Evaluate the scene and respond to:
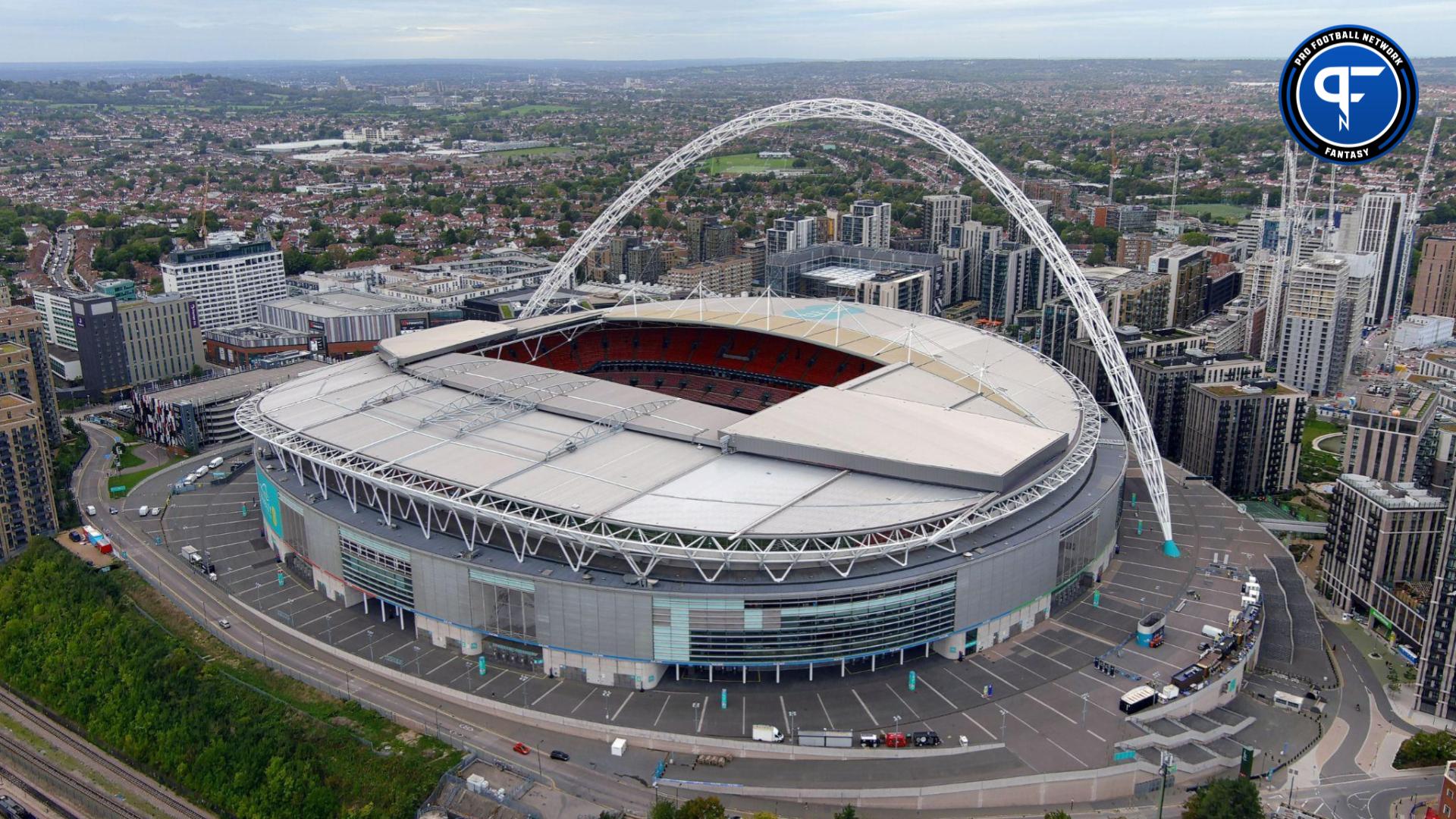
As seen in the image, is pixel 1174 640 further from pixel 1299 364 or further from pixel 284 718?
pixel 1299 364

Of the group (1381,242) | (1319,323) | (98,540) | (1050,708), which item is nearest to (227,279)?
(98,540)

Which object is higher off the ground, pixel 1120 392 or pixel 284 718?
pixel 1120 392

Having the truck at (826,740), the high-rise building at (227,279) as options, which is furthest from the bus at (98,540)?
the high-rise building at (227,279)

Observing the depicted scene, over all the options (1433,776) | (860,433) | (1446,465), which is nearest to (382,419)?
(860,433)

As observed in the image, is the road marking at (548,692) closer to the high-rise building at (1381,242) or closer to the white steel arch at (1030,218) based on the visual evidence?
the white steel arch at (1030,218)

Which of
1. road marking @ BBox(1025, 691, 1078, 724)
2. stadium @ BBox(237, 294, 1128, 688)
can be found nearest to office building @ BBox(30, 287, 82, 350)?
stadium @ BBox(237, 294, 1128, 688)

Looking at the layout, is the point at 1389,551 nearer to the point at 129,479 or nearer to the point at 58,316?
the point at 129,479
